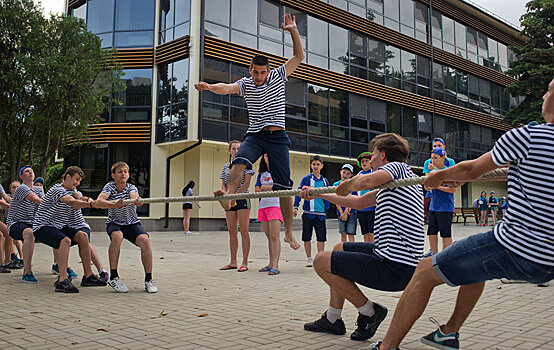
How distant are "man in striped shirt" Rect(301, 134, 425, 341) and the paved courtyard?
418 millimetres

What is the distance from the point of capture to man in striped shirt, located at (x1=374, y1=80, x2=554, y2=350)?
2.81m

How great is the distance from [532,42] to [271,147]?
29.8 metres

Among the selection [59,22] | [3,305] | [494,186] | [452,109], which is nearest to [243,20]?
[59,22]

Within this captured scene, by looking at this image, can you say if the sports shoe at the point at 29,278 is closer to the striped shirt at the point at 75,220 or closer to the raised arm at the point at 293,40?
the striped shirt at the point at 75,220

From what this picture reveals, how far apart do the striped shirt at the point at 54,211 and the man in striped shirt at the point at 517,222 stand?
5.93 m

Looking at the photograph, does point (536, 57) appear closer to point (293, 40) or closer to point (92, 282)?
point (293, 40)

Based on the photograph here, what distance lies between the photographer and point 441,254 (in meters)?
3.30

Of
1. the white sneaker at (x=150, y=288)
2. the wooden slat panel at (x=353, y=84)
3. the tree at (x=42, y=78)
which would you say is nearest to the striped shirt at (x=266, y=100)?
the white sneaker at (x=150, y=288)

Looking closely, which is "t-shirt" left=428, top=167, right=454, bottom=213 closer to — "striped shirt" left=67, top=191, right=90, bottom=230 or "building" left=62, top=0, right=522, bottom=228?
"striped shirt" left=67, top=191, right=90, bottom=230

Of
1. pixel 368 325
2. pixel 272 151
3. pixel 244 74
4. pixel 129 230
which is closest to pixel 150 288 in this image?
pixel 129 230

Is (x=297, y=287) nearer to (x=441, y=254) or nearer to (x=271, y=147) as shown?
(x=271, y=147)

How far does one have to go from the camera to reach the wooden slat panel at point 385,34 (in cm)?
2641

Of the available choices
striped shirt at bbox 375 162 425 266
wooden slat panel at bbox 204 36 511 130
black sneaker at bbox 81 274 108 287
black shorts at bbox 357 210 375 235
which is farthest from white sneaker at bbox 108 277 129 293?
wooden slat panel at bbox 204 36 511 130

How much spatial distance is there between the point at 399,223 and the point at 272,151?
9.41 ft
